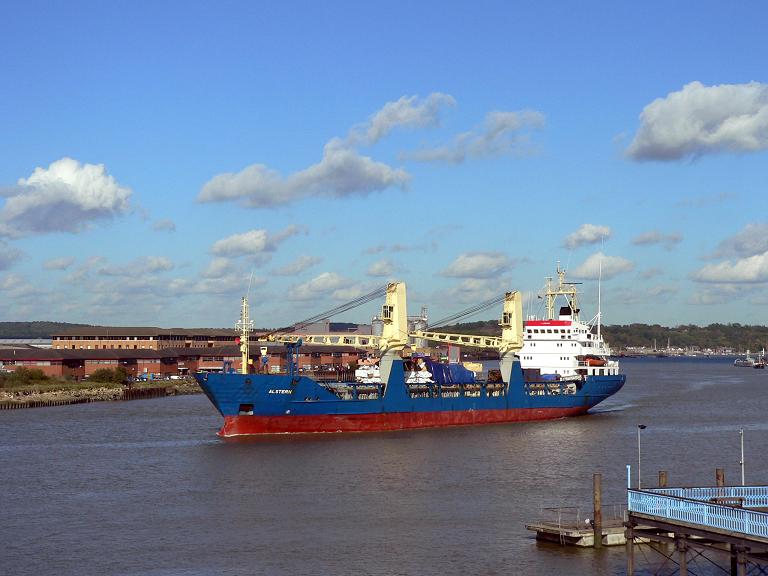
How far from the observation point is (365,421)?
179ft

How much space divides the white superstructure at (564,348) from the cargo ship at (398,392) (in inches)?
20.7

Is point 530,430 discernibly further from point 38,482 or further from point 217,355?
point 217,355

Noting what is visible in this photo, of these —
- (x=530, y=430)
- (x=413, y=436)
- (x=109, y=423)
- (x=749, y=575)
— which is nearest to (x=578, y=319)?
(x=530, y=430)

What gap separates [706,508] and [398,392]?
35307 mm

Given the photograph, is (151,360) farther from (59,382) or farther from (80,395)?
(80,395)

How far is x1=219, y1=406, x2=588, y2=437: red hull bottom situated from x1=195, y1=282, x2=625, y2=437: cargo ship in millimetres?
51

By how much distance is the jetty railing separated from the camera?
20.7 meters

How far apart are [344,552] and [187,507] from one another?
27.6 ft

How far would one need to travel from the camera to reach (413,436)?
2093 inches

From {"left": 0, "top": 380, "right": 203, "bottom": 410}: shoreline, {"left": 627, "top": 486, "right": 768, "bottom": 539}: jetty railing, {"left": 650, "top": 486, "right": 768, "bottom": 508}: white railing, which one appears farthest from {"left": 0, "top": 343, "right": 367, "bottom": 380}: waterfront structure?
{"left": 627, "top": 486, "right": 768, "bottom": 539}: jetty railing

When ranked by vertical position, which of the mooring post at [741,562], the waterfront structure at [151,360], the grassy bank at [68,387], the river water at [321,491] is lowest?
the river water at [321,491]

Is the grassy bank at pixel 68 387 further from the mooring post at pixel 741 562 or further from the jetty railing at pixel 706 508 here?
the mooring post at pixel 741 562

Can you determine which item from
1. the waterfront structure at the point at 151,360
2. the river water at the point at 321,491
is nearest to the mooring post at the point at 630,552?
the river water at the point at 321,491

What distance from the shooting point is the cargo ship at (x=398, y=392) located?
51406mm
